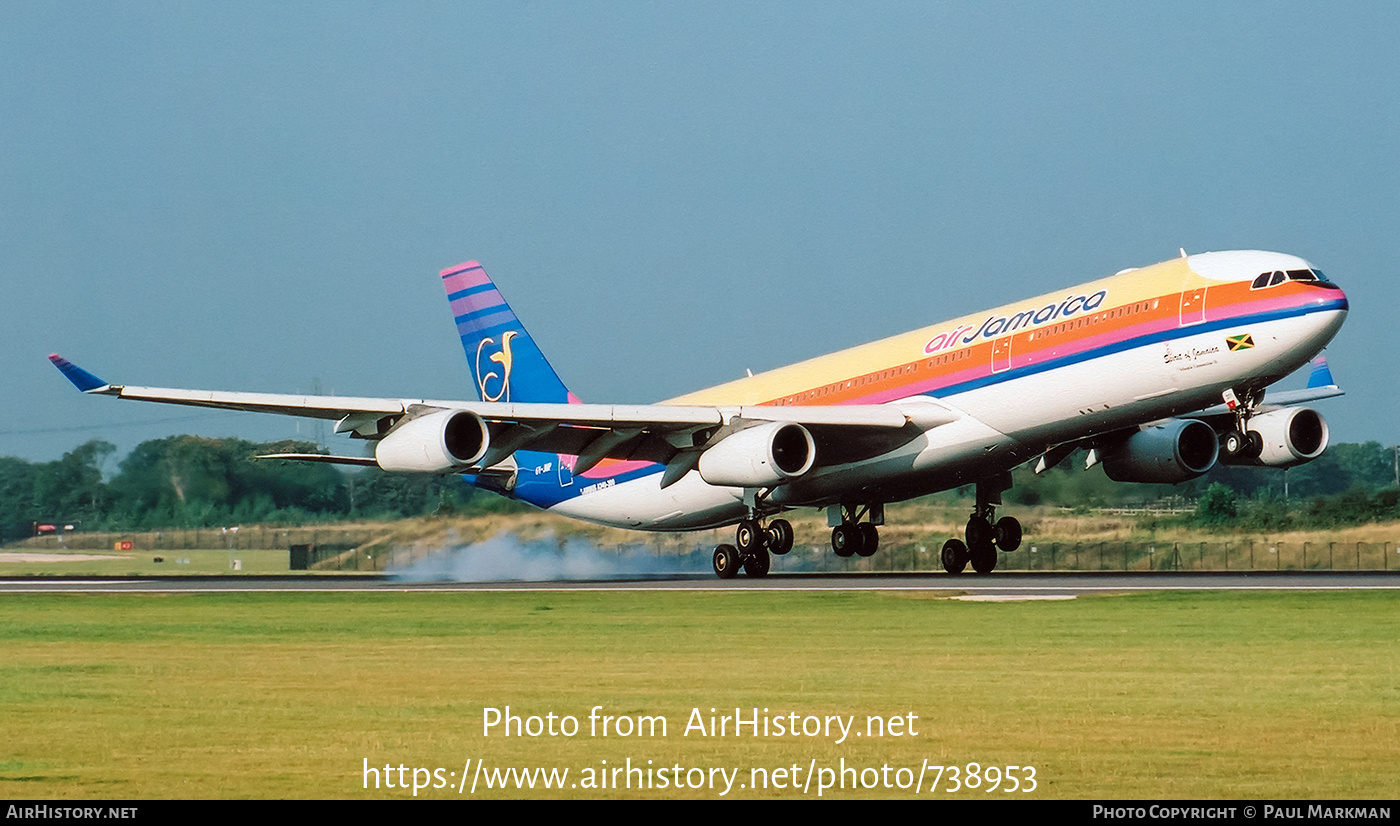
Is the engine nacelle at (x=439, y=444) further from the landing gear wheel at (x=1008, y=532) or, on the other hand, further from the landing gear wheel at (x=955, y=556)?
the landing gear wheel at (x=1008, y=532)

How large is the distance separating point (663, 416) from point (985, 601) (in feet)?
39.1

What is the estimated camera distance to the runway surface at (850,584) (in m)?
32.1

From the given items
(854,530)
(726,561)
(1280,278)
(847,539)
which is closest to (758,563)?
(726,561)

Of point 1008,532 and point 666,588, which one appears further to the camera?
point 1008,532

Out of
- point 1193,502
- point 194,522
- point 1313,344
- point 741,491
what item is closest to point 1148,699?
point 1313,344

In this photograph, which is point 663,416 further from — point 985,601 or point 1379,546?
point 1379,546

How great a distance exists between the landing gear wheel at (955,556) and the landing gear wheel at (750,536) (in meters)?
4.75

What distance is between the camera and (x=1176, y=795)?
36.1ft

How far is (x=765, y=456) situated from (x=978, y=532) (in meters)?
7.98

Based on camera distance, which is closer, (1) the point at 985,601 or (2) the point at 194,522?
(1) the point at 985,601

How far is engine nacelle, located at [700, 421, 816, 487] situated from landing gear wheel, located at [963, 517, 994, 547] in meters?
6.45

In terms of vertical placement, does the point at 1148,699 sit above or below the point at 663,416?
below

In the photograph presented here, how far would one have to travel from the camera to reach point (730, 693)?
1644 centimetres

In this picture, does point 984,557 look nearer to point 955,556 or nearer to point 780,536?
point 955,556
